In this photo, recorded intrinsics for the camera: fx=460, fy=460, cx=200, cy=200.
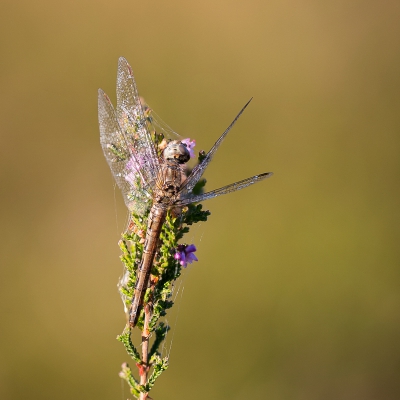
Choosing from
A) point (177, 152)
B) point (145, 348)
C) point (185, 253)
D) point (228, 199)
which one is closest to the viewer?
point (145, 348)

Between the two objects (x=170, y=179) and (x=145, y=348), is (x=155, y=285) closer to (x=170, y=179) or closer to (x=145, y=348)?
(x=145, y=348)

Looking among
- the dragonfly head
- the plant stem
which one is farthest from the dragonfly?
the plant stem

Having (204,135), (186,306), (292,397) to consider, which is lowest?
(292,397)

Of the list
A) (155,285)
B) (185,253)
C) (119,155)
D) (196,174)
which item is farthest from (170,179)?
(155,285)

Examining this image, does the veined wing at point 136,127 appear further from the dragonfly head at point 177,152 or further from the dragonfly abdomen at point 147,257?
the dragonfly abdomen at point 147,257

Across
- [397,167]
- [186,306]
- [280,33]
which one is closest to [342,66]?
[280,33]

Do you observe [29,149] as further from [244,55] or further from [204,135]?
[244,55]

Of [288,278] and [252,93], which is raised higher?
[252,93]
